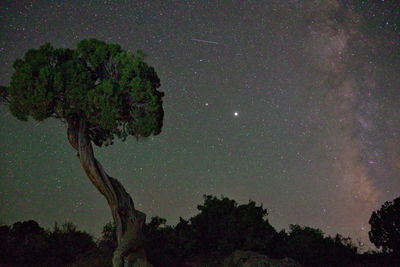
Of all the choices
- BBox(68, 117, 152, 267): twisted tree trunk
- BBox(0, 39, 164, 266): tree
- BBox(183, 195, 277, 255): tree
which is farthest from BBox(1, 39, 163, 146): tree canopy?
BBox(183, 195, 277, 255): tree

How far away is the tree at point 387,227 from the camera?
18.9 metres

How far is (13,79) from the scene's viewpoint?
36.6 feet

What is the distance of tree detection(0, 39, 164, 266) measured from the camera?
11.1 metres

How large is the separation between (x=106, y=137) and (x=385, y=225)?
16.5 meters

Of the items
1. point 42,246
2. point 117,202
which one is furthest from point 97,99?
point 42,246

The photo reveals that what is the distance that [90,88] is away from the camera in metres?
11.5

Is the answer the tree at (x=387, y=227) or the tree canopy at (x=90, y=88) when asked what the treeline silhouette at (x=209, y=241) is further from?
the tree canopy at (x=90, y=88)

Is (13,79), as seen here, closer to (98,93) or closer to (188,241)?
(98,93)

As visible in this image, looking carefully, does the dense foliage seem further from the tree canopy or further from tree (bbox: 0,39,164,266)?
the tree canopy

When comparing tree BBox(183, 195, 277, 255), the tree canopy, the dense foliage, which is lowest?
the dense foliage

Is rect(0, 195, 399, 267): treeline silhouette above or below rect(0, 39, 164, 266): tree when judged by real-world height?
below

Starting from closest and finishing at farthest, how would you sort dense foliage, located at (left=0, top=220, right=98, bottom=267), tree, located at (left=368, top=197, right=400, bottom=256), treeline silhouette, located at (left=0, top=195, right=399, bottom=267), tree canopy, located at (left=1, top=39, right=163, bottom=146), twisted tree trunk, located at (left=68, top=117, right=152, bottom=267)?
tree canopy, located at (left=1, top=39, right=163, bottom=146) → twisted tree trunk, located at (left=68, top=117, right=152, bottom=267) → dense foliage, located at (left=0, top=220, right=98, bottom=267) → treeline silhouette, located at (left=0, top=195, right=399, bottom=267) → tree, located at (left=368, top=197, right=400, bottom=256)

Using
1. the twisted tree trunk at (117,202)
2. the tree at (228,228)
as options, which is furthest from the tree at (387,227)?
the twisted tree trunk at (117,202)

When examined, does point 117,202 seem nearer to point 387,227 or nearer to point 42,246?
point 42,246
